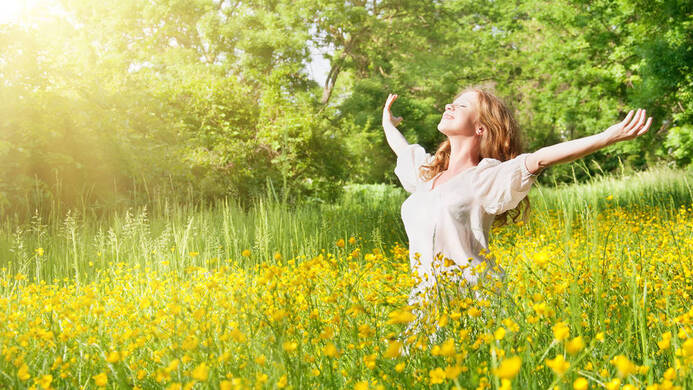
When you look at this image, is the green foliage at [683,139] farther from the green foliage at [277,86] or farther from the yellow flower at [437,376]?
the yellow flower at [437,376]

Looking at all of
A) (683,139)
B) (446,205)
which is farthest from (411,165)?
(683,139)

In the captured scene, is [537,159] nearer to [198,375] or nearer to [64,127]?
[198,375]

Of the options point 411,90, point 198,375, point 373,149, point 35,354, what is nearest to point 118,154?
point 35,354

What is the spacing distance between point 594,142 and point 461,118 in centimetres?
86

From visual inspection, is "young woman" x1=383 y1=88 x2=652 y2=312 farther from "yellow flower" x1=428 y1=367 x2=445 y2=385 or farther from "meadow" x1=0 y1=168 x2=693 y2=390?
"yellow flower" x1=428 y1=367 x2=445 y2=385

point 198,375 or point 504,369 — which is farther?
point 198,375

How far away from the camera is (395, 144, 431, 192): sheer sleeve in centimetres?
312

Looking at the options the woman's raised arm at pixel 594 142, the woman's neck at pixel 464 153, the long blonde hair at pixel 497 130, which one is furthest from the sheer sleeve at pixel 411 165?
the woman's raised arm at pixel 594 142

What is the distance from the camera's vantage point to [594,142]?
205 cm

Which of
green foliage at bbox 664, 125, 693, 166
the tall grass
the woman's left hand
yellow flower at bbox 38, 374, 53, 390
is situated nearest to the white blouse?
the woman's left hand

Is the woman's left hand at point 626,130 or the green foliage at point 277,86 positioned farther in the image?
the green foliage at point 277,86

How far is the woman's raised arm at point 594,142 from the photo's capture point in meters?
2.01

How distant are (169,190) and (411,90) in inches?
599

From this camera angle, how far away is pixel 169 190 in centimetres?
812
